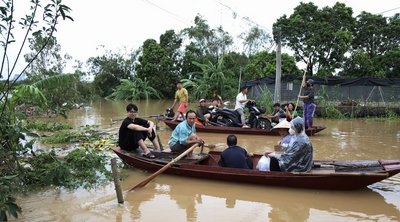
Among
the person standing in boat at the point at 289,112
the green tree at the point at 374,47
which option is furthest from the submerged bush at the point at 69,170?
the green tree at the point at 374,47

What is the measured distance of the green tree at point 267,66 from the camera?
84.0 ft

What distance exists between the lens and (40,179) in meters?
6.58

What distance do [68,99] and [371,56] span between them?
21.6m

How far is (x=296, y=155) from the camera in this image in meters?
5.94

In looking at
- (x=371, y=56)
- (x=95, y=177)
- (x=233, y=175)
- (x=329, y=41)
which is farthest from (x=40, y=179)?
(x=371, y=56)

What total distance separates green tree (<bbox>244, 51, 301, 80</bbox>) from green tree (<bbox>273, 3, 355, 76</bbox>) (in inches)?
45.7

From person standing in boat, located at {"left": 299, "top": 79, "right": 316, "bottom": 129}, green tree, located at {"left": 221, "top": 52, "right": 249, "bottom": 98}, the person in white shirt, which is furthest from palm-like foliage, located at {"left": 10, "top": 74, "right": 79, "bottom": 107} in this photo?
green tree, located at {"left": 221, "top": 52, "right": 249, "bottom": 98}

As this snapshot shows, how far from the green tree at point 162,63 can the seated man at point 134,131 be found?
25604mm

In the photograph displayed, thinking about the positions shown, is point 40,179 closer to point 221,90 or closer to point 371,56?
point 221,90

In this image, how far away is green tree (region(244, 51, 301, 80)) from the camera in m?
25.6

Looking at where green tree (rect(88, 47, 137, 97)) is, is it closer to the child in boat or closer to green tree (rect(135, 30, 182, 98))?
green tree (rect(135, 30, 182, 98))

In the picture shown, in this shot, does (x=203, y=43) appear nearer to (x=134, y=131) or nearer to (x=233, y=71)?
(x=233, y=71)

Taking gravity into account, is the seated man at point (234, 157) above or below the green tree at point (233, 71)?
below

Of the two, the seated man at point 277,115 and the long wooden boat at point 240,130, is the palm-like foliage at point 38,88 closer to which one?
the long wooden boat at point 240,130
